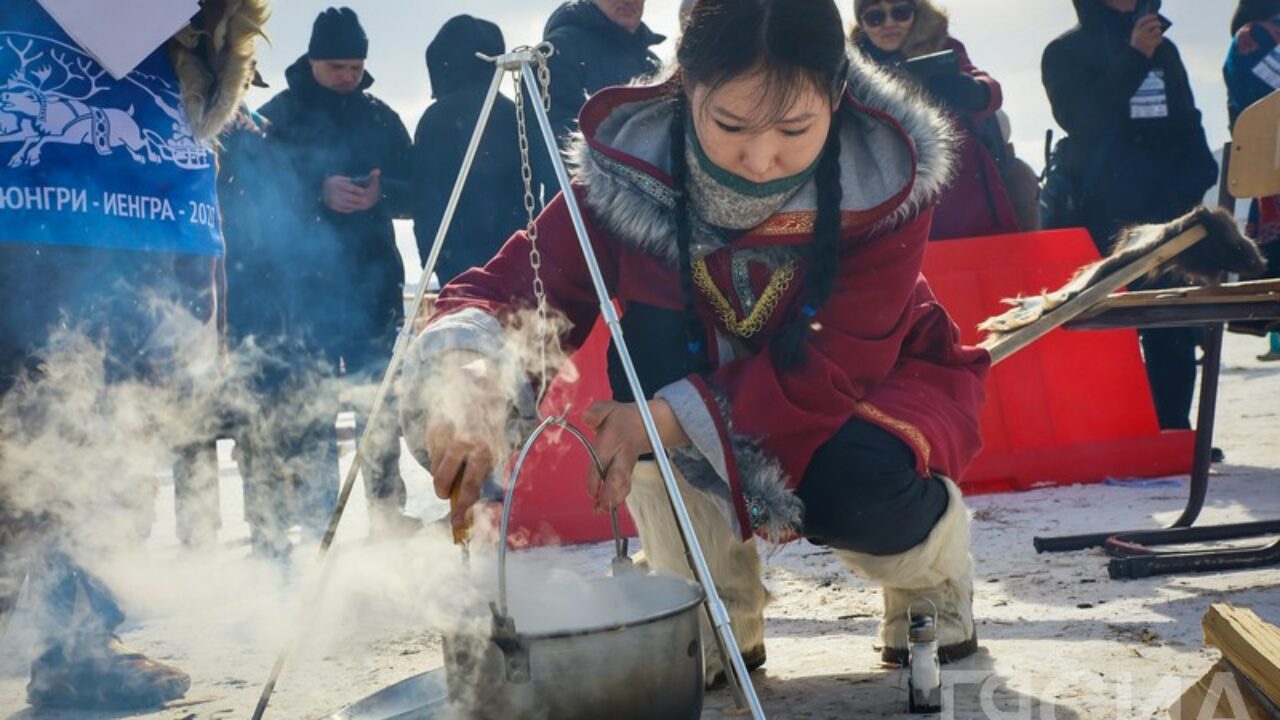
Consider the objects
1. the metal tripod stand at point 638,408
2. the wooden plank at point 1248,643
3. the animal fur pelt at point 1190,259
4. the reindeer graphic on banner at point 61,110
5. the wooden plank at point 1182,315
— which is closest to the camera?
the wooden plank at point 1248,643

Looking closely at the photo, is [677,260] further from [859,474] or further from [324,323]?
[324,323]

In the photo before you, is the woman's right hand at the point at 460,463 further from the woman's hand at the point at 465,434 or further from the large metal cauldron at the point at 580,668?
the large metal cauldron at the point at 580,668

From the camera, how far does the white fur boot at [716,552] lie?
2.93 meters

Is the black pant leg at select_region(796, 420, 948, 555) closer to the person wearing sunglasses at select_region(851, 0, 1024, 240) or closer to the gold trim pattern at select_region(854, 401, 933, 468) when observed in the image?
the gold trim pattern at select_region(854, 401, 933, 468)

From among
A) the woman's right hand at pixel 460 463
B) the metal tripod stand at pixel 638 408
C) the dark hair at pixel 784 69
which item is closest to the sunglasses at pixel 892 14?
the dark hair at pixel 784 69

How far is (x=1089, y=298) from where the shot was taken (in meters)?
3.59

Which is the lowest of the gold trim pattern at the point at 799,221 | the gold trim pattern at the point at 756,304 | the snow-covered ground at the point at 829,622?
the snow-covered ground at the point at 829,622

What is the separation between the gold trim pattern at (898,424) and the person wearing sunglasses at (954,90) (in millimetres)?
2880

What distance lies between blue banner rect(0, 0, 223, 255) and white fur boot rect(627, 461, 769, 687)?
1.26 metres

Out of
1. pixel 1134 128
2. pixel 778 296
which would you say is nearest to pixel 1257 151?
pixel 1134 128

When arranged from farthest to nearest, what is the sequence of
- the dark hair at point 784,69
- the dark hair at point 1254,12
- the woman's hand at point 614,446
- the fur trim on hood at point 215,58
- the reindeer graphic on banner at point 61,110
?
the dark hair at point 1254,12
the fur trim on hood at point 215,58
the reindeer graphic on banner at point 61,110
the dark hair at point 784,69
the woman's hand at point 614,446

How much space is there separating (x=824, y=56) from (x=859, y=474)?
2.72 ft

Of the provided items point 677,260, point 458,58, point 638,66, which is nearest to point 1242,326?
point 638,66

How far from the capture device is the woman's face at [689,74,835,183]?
248 centimetres
